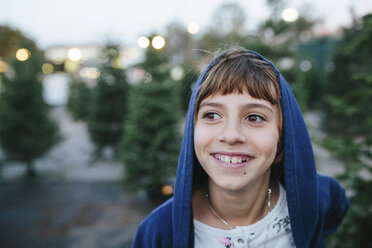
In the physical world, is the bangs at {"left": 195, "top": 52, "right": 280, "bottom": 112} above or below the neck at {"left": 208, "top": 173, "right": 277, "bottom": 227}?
above

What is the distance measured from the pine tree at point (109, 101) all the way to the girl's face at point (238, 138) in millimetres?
8617

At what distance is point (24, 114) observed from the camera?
810cm

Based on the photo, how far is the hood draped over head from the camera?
1486 millimetres

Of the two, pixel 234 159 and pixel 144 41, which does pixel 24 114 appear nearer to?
pixel 144 41

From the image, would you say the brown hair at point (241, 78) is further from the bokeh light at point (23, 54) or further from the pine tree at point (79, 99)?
the pine tree at point (79, 99)

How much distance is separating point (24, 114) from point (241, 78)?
863 centimetres

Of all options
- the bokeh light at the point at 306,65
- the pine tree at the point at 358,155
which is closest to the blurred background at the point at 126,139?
the pine tree at the point at 358,155

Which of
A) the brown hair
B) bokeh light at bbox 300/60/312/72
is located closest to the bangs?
the brown hair

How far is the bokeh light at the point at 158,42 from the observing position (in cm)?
647

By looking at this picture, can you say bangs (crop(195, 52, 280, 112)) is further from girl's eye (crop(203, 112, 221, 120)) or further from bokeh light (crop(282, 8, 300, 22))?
bokeh light (crop(282, 8, 300, 22))

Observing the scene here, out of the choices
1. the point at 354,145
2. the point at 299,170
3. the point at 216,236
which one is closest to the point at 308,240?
the point at 299,170

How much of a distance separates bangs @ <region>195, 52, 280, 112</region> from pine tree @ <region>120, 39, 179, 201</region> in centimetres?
472

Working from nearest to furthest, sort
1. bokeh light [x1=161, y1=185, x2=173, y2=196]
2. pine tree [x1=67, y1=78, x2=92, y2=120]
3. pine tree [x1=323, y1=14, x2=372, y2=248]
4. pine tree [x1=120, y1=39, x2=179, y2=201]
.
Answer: pine tree [x1=323, y1=14, x2=372, y2=248] < pine tree [x1=120, y1=39, x2=179, y2=201] < bokeh light [x1=161, y1=185, x2=173, y2=196] < pine tree [x1=67, y1=78, x2=92, y2=120]

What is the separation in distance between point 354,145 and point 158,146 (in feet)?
13.9
